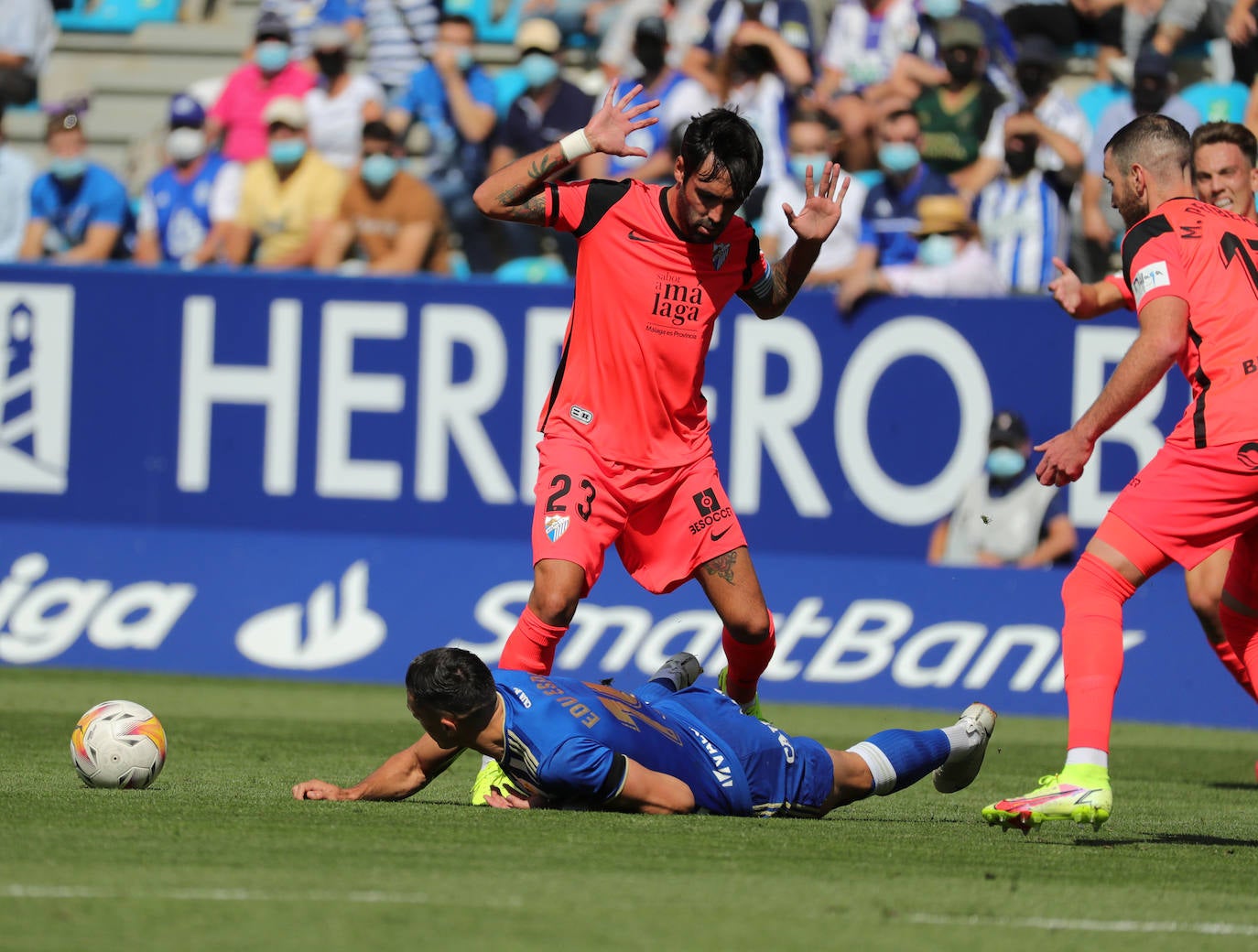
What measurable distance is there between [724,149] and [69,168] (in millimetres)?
9611

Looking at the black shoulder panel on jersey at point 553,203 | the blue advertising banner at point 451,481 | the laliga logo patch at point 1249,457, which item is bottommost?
the blue advertising banner at point 451,481

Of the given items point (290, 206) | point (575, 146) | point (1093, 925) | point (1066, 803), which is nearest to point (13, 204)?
point (290, 206)

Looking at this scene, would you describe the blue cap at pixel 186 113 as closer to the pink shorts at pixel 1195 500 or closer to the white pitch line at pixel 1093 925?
the pink shorts at pixel 1195 500

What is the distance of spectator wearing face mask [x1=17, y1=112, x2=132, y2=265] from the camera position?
15336 mm

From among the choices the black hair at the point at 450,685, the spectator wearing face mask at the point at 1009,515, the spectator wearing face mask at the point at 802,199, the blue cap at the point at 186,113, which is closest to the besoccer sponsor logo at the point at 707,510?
the black hair at the point at 450,685

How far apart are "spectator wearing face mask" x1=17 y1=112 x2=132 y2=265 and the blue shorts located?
998 cm

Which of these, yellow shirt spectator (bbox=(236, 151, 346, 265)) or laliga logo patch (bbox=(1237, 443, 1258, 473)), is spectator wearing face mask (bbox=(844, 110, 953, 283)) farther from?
laliga logo patch (bbox=(1237, 443, 1258, 473))

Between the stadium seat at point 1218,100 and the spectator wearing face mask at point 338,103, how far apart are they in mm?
6525

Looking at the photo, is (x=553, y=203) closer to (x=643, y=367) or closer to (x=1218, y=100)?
(x=643, y=367)

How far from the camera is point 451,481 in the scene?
1373 cm

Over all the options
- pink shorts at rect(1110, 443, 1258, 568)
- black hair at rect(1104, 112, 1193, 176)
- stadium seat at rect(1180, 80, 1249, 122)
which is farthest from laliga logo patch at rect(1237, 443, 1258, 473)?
stadium seat at rect(1180, 80, 1249, 122)

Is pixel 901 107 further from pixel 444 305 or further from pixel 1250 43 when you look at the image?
pixel 444 305

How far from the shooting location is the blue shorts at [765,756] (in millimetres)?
6676

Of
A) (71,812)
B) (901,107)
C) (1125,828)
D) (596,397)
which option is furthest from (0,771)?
(901,107)
